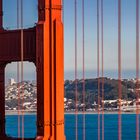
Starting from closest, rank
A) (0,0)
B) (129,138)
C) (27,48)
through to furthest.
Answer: (27,48) → (0,0) → (129,138)

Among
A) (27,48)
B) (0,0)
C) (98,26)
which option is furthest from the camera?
(0,0)

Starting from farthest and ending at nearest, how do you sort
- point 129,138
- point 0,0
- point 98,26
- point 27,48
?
point 129,138 < point 0,0 < point 27,48 < point 98,26

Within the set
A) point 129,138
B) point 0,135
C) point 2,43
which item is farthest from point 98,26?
point 129,138


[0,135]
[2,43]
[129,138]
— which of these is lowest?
[129,138]

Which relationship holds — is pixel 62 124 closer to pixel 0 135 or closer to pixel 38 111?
pixel 38 111

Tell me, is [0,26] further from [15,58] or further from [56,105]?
[56,105]

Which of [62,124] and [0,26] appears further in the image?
[0,26]

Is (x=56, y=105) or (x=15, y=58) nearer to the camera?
(x=56, y=105)

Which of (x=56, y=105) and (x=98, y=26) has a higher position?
(x=98, y=26)

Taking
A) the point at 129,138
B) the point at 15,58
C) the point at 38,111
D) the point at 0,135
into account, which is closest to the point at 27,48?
the point at 15,58
